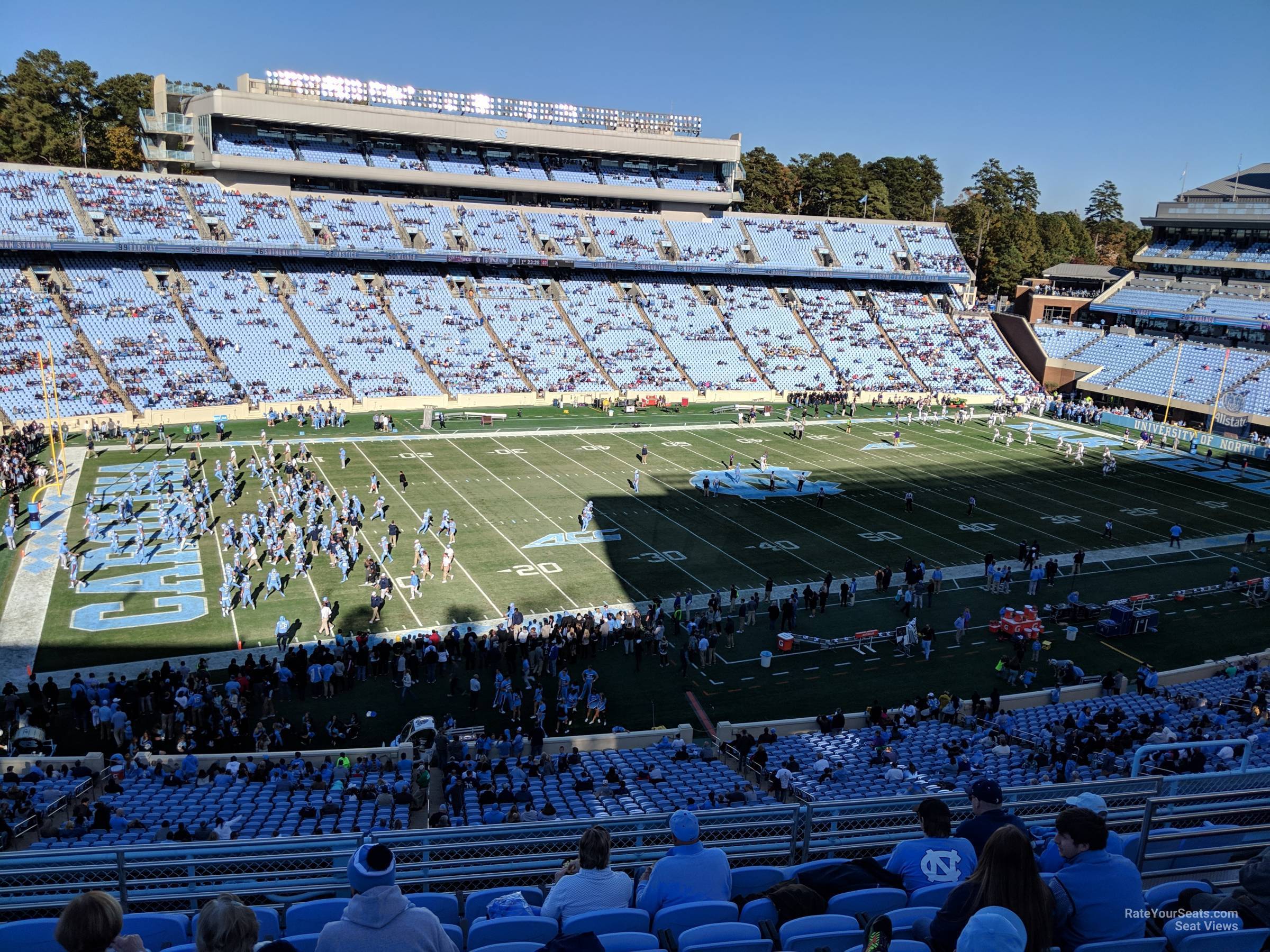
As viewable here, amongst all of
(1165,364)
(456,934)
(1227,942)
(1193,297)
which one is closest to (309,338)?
(456,934)

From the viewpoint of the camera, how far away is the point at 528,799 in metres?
13.7

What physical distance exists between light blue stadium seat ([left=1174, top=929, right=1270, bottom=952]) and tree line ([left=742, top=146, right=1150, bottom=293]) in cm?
8881

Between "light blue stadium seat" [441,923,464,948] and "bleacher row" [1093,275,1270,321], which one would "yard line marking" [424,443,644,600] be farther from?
"bleacher row" [1093,275,1270,321]

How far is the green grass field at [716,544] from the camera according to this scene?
22.1 metres

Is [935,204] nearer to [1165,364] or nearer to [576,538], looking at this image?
[1165,364]

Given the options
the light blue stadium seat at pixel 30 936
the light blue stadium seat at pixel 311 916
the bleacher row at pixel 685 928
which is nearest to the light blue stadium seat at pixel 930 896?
the bleacher row at pixel 685 928

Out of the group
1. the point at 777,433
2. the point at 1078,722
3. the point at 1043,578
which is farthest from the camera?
the point at 777,433

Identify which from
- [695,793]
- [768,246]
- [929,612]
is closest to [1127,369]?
[768,246]

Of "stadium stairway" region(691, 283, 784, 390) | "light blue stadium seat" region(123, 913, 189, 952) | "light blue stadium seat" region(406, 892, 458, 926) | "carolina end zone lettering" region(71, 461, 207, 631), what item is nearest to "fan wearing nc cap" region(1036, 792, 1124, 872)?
"light blue stadium seat" region(406, 892, 458, 926)

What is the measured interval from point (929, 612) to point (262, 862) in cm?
2212

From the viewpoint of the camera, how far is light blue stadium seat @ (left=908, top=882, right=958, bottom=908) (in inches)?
221

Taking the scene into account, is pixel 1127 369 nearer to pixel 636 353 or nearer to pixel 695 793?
pixel 636 353

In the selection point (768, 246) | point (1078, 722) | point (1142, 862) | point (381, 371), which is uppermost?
point (768, 246)

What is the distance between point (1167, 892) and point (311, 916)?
16.4ft
